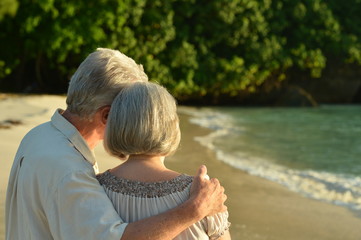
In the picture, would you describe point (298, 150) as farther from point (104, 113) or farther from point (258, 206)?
point (104, 113)

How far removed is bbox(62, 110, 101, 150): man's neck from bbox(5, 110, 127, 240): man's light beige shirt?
0.14 ft

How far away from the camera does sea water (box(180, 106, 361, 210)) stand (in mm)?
8609

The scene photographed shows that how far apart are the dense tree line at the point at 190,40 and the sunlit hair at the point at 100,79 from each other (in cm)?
1722

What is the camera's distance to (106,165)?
7910 mm

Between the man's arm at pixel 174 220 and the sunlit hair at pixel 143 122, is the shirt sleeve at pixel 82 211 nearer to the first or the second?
the man's arm at pixel 174 220

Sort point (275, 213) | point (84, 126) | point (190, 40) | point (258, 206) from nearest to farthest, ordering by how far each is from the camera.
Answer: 1. point (84, 126)
2. point (275, 213)
3. point (258, 206)
4. point (190, 40)

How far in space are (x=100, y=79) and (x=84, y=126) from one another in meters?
0.23

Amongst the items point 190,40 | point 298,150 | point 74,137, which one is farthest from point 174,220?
point 190,40

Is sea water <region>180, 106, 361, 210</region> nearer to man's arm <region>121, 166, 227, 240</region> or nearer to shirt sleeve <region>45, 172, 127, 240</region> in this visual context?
man's arm <region>121, 166, 227, 240</region>

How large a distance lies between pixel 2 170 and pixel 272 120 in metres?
14.6

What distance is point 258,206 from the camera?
22.1 ft

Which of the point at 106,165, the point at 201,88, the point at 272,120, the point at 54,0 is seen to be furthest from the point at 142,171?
the point at 201,88

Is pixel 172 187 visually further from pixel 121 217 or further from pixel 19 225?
pixel 19 225

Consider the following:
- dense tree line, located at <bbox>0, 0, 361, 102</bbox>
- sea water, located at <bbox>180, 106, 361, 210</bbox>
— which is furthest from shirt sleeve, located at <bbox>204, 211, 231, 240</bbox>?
dense tree line, located at <bbox>0, 0, 361, 102</bbox>
